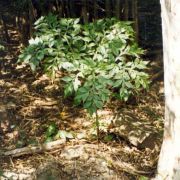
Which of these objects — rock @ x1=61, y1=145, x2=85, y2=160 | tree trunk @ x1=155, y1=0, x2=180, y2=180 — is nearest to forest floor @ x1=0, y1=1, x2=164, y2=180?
rock @ x1=61, y1=145, x2=85, y2=160

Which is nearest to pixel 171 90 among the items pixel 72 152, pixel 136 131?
pixel 136 131

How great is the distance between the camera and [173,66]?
6.35 feet

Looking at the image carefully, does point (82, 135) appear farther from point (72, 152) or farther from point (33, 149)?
point (33, 149)

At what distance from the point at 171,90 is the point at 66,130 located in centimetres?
113

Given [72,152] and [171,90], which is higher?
[171,90]

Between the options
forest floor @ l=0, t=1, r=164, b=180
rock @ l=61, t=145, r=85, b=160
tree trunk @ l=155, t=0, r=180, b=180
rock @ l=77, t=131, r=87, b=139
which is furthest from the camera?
rock @ l=77, t=131, r=87, b=139

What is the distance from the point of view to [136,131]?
277 centimetres

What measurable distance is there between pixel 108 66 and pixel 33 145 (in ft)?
2.75

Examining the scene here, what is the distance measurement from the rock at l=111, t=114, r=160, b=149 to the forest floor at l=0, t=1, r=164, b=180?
37 millimetres

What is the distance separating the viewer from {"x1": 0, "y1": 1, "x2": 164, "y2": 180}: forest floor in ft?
8.51

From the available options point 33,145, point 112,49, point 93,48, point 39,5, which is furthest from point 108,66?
point 39,5

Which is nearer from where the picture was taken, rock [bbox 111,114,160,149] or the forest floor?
the forest floor

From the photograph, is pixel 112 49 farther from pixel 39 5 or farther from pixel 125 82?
pixel 39 5

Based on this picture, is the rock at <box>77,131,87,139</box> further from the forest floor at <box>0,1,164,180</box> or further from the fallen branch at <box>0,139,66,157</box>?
the fallen branch at <box>0,139,66,157</box>
